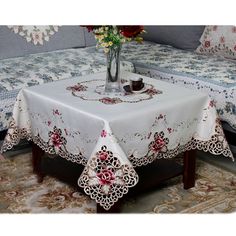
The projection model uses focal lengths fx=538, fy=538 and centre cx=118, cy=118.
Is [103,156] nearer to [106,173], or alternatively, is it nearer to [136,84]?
[106,173]

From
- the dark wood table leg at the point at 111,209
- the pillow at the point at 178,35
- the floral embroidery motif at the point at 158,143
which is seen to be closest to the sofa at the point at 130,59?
the pillow at the point at 178,35

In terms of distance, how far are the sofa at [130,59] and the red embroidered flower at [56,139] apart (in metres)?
0.57

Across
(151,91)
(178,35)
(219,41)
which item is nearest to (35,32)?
Answer: (178,35)

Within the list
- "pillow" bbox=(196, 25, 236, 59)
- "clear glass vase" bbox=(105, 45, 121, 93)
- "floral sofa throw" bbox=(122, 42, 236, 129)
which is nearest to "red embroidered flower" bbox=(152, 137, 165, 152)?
"clear glass vase" bbox=(105, 45, 121, 93)

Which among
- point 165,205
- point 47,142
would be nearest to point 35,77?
point 47,142

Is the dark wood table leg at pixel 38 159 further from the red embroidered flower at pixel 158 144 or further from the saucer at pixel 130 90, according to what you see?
the red embroidered flower at pixel 158 144

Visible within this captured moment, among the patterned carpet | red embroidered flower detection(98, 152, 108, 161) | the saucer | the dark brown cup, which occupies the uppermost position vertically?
the dark brown cup

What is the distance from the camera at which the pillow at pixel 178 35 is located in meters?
4.07

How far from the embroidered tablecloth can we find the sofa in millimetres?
355

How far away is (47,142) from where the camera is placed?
109 inches

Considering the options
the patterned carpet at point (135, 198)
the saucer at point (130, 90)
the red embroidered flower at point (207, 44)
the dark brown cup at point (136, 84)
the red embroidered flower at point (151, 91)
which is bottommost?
the patterned carpet at point (135, 198)

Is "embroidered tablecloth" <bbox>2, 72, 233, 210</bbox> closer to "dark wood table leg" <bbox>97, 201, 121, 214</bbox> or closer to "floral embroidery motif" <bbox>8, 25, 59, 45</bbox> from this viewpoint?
"dark wood table leg" <bbox>97, 201, 121, 214</bbox>

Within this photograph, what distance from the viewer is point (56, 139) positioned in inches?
106

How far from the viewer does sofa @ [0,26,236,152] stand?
10.5 feet
